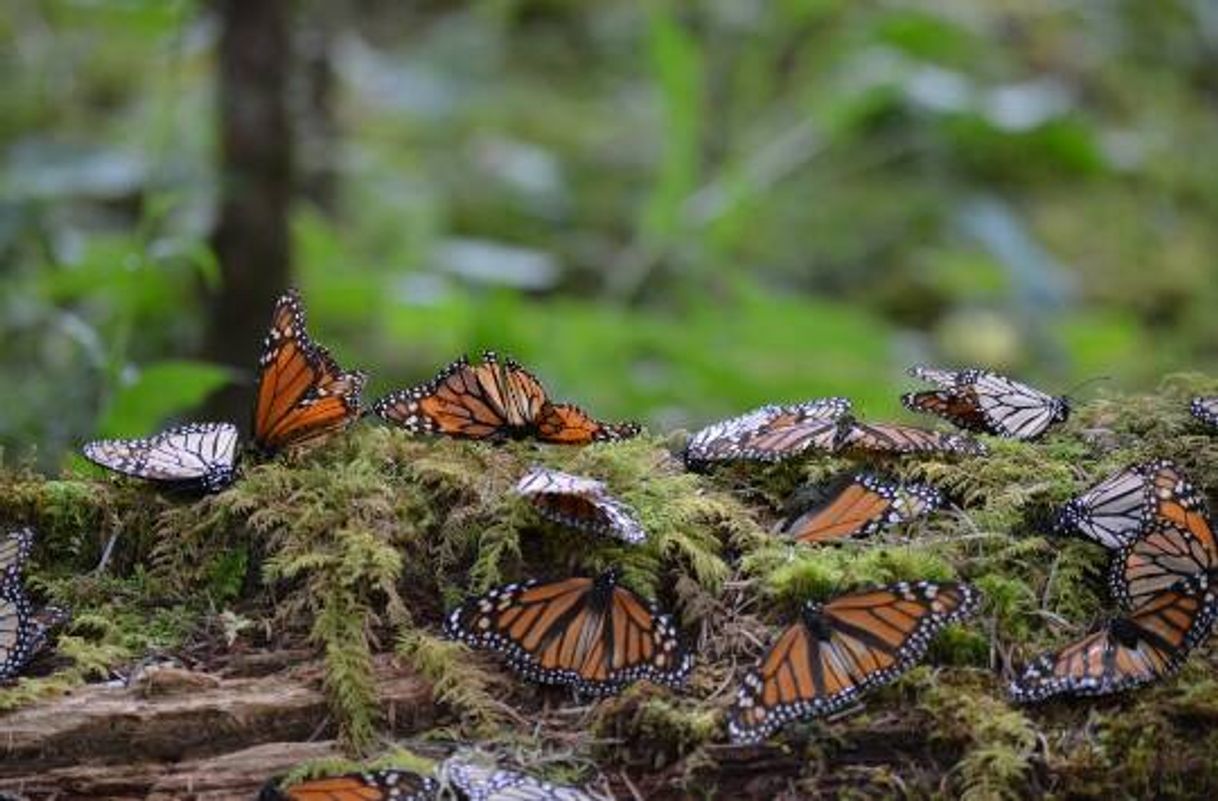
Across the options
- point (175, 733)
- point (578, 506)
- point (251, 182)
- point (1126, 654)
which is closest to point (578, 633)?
point (578, 506)

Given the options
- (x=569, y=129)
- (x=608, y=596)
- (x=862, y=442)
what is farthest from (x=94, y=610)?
(x=569, y=129)

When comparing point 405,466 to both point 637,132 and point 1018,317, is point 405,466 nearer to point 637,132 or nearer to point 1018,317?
point 1018,317

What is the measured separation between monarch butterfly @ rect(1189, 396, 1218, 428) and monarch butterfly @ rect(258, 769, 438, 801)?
174 cm

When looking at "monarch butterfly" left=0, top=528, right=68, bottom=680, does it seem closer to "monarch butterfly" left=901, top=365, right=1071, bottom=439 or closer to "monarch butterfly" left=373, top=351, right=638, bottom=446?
"monarch butterfly" left=373, top=351, right=638, bottom=446

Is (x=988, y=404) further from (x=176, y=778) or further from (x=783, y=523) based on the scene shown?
(x=176, y=778)

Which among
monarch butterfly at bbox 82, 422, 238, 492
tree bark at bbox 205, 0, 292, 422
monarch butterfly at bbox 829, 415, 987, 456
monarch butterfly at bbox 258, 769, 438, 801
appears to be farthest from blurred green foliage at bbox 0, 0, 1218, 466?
monarch butterfly at bbox 258, 769, 438, 801

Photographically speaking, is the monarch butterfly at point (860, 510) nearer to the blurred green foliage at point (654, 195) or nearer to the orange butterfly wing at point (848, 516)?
the orange butterfly wing at point (848, 516)

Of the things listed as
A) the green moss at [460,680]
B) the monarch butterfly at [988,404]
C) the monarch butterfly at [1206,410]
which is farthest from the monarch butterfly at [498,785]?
the monarch butterfly at [1206,410]

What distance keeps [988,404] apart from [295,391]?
1440 mm

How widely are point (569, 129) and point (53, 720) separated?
7858 millimetres

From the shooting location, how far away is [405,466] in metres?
2.82

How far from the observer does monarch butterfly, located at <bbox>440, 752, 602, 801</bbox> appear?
219cm

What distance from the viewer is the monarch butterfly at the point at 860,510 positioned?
8.84 ft

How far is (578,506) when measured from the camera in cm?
261
